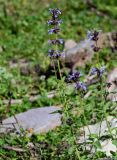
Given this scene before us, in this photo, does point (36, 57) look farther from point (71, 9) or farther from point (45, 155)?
point (45, 155)

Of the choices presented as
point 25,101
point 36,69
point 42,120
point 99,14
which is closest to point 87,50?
point 36,69

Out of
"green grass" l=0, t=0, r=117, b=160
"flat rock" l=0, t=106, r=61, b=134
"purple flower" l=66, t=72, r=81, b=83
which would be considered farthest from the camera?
"flat rock" l=0, t=106, r=61, b=134

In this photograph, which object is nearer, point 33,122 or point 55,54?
point 55,54

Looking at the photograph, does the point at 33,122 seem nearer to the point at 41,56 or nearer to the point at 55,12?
the point at 55,12

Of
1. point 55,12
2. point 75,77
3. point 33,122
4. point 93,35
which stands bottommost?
point 75,77

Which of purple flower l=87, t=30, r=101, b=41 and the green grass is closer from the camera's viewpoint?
purple flower l=87, t=30, r=101, b=41

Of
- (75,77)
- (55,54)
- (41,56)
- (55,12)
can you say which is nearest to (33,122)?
(55,54)

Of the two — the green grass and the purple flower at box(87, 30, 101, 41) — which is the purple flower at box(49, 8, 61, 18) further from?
the green grass

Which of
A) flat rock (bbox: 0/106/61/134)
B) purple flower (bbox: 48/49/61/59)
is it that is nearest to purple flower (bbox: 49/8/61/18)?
purple flower (bbox: 48/49/61/59)

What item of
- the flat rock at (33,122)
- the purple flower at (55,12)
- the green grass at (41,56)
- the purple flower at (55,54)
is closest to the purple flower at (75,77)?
the purple flower at (55,54)

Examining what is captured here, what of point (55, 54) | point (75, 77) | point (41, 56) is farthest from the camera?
point (41, 56)

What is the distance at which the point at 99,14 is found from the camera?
466 inches

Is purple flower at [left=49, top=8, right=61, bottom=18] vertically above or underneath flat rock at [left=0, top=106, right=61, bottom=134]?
above

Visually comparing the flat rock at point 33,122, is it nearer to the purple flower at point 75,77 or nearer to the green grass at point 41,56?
the green grass at point 41,56
